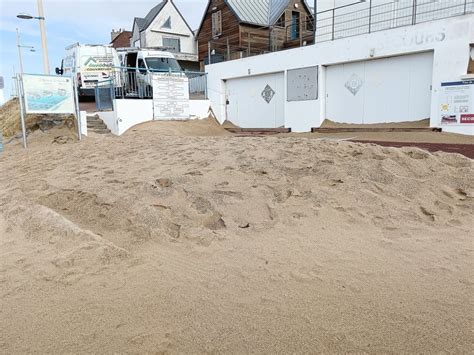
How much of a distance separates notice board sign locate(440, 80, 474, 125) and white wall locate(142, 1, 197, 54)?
99.3ft

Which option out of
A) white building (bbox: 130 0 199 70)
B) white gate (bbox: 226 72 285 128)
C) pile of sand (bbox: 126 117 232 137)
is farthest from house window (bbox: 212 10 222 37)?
pile of sand (bbox: 126 117 232 137)

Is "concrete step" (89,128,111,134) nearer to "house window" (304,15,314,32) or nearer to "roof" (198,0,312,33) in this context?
"roof" (198,0,312,33)

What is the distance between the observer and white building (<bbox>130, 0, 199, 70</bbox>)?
37500 mm

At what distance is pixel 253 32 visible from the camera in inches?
1167

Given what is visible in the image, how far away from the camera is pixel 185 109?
17953 millimetres

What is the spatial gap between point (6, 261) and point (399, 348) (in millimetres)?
3568

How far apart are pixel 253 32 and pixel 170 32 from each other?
11946mm

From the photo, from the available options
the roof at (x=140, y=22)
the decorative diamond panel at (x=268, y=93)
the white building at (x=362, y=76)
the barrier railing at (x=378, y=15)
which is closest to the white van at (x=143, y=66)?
the white building at (x=362, y=76)

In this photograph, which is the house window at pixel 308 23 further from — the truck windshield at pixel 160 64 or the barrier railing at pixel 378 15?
the truck windshield at pixel 160 64

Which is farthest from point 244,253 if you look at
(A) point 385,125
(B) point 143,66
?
(B) point 143,66

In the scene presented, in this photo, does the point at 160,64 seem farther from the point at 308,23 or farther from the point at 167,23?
the point at 167,23

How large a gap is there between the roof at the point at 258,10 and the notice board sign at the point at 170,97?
1367cm

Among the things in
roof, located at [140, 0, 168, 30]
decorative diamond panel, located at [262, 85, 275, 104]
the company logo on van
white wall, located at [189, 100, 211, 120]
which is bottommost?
white wall, located at [189, 100, 211, 120]

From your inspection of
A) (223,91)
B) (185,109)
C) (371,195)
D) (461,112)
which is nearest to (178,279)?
(371,195)
